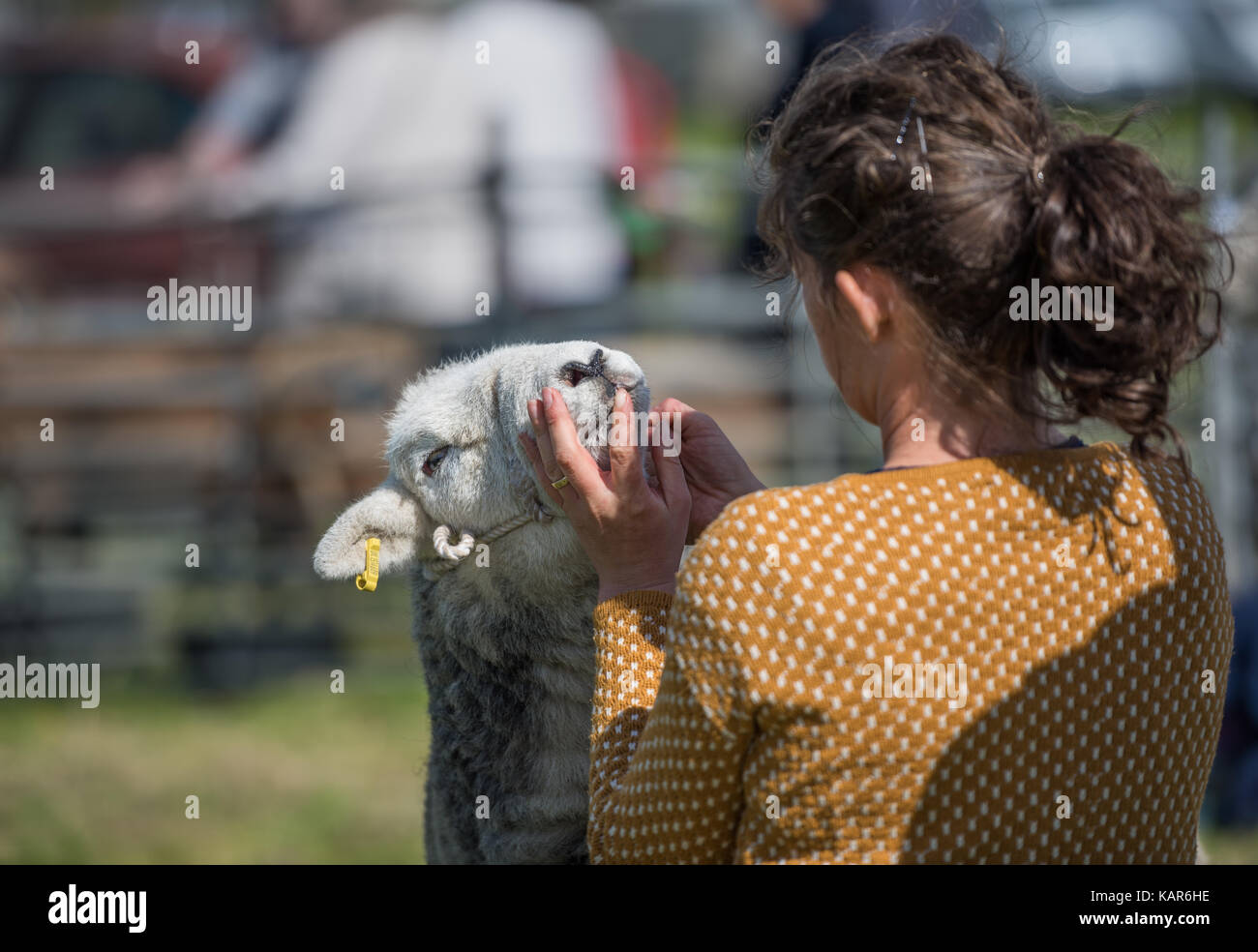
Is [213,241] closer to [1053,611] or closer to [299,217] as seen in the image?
[299,217]

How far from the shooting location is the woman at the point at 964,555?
1569mm

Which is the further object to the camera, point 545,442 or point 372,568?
point 372,568

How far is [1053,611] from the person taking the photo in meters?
1.61

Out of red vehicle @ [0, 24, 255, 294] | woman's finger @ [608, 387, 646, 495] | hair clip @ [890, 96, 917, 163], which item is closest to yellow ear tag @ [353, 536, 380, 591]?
woman's finger @ [608, 387, 646, 495]

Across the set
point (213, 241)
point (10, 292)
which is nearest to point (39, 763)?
point (213, 241)

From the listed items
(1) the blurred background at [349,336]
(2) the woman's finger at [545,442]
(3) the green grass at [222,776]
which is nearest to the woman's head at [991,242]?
(2) the woman's finger at [545,442]

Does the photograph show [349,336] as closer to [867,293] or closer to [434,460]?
[434,460]

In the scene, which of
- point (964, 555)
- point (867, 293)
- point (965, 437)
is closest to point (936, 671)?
point (964, 555)

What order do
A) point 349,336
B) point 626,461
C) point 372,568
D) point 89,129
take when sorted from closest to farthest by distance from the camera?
point 626,461 < point 372,568 < point 349,336 < point 89,129

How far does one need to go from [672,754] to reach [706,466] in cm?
69

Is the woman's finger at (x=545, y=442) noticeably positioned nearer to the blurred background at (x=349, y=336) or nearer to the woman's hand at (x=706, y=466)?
the woman's hand at (x=706, y=466)

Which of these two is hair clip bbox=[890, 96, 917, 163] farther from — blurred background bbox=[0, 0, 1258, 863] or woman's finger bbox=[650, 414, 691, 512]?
blurred background bbox=[0, 0, 1258, 863]

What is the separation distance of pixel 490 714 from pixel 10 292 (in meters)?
7.56

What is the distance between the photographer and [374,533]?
2557 millimetres
